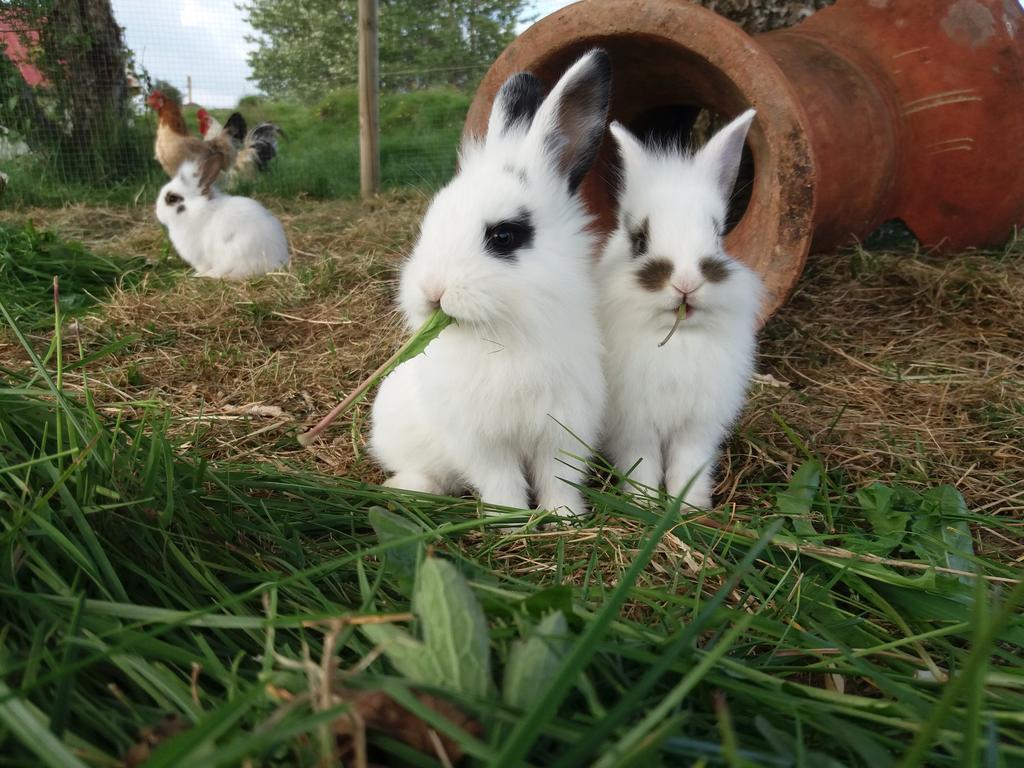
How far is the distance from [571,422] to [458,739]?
3.84 ft

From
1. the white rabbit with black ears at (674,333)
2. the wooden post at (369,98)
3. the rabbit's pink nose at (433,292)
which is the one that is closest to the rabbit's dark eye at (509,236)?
the rabbit's pink nose at (433,292)

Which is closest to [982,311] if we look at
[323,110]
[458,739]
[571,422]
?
[571,422]

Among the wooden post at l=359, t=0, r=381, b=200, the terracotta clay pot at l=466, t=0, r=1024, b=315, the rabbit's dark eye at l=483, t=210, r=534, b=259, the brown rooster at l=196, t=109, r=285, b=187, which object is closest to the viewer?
the rabbit's dark eye at l=483, t=210, r=534, b=259

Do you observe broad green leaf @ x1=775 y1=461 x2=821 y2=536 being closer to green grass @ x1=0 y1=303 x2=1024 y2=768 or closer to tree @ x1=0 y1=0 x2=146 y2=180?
green grass @ x1=0 y1=303 x2=1024 y2=768

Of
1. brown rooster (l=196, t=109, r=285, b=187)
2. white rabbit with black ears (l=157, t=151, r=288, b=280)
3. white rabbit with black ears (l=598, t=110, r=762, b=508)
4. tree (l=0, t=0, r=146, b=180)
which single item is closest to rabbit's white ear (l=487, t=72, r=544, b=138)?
white rabbit with black ears (l=598, t=110, r=762, b=508)

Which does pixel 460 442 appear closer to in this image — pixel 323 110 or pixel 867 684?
pixel 867 684

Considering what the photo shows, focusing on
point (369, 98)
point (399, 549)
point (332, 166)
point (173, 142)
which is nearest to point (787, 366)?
point (399, 549)

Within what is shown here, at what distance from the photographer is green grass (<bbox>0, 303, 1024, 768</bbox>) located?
817mm

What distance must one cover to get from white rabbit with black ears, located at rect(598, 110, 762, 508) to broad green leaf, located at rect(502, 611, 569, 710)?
3.64 feet

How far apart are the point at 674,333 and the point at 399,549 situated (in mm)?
1082

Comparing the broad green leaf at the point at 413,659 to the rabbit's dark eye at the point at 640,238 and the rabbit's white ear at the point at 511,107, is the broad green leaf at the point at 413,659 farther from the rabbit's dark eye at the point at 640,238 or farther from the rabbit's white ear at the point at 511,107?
the rabbit's white ear at the point at 511,107

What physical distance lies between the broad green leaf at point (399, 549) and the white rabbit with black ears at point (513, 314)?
1.67 ft

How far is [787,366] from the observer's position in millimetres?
3031

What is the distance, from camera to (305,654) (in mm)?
927
